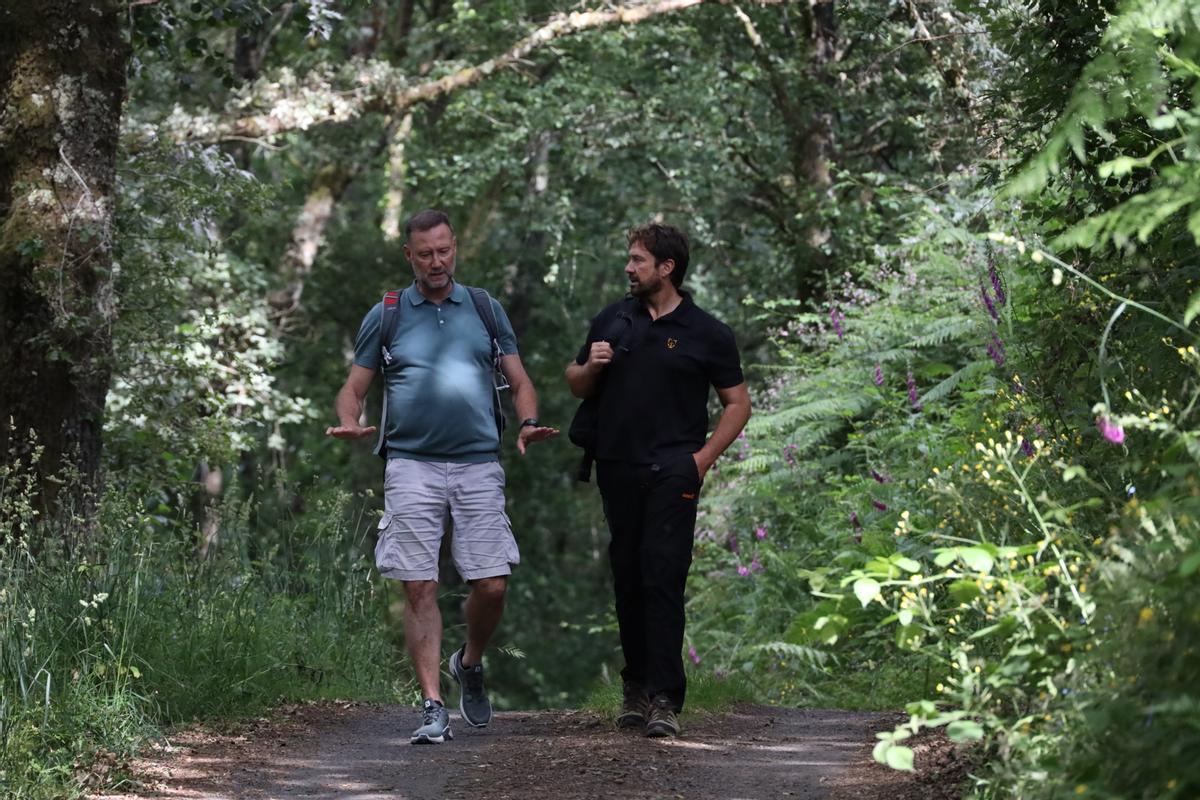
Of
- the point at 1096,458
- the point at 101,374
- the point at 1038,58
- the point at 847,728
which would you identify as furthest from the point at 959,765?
the point at 101,374

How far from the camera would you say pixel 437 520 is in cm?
737

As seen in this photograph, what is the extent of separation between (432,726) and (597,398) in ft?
5.30

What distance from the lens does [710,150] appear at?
61.8 ft

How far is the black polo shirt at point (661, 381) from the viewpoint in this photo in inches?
279

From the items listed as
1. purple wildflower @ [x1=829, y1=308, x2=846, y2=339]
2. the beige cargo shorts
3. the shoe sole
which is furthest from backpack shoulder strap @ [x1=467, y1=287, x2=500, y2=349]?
purple wildflower @ [x1=829, y1=308, x2=846, y2=339]

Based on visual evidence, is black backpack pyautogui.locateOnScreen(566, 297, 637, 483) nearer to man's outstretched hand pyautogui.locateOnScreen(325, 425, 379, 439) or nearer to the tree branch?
man's outstretched hand pyautogui.locateOnScreen(325, 425, 379, 439)

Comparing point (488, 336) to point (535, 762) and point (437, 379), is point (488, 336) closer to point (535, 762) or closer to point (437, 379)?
point (437, 379)

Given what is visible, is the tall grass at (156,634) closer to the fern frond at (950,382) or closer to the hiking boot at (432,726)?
the hiking boot at (432,726)

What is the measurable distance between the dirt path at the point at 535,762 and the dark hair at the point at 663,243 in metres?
2.05

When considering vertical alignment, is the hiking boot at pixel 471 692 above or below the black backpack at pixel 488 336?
below

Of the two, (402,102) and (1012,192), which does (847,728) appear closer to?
(1012,192)

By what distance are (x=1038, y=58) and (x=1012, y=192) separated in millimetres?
2861

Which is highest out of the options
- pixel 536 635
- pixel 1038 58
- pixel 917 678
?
pixel 1038 58

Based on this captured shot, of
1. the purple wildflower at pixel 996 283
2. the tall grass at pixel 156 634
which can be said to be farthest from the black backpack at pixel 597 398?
the tall grass at pixel 156 634
